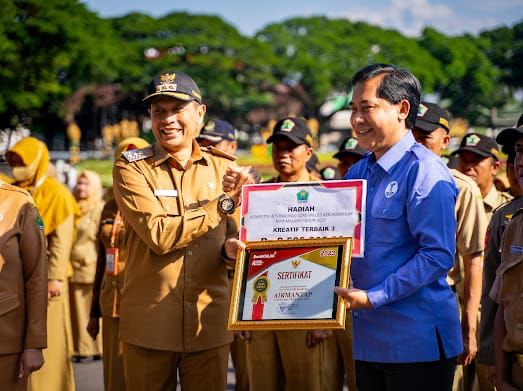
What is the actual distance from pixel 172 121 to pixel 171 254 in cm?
69

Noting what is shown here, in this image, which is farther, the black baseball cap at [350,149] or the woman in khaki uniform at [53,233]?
the black baseball cap at [350,149]

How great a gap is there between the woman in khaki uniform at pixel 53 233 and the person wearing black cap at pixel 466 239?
2759 millimetres

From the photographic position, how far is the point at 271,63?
7688cm

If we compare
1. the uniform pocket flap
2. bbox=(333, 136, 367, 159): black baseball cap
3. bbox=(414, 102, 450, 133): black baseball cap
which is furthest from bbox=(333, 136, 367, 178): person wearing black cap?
the uniform pocket flap

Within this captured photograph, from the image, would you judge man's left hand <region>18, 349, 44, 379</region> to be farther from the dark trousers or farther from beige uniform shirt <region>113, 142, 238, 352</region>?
the dark trousers

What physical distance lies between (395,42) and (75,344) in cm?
7761

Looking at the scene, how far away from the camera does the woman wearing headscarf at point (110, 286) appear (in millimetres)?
5664

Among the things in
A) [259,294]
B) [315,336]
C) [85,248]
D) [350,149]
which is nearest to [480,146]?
[350,149]

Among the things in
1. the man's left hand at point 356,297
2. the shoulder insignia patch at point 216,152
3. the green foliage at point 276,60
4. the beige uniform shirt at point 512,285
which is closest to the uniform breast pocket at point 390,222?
the man's left hand at point 356,297

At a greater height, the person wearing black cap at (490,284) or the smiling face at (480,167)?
the smiling face at (480,167)

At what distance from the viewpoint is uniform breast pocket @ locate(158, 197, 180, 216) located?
13.6ft

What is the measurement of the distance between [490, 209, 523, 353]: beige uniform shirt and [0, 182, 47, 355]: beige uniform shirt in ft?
7.66

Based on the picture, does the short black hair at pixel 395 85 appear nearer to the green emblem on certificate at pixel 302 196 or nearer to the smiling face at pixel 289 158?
the green emblem on certificate at pixel 302 196

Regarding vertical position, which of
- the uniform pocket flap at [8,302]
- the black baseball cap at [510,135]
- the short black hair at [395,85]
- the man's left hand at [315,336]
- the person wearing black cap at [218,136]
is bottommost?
the man's left hand at [315,336]
